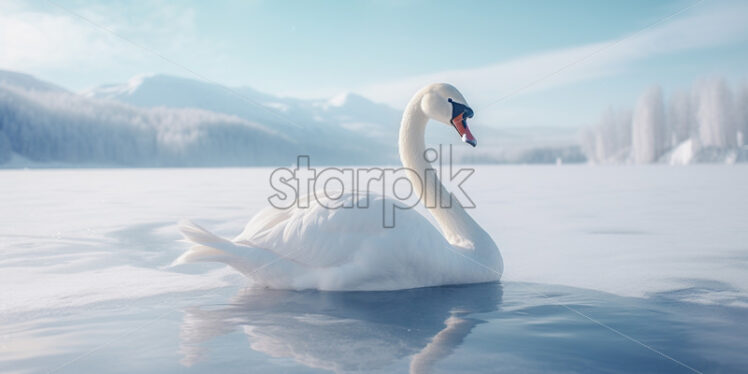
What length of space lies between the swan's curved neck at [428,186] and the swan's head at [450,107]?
0.67ft

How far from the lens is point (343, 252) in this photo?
467 cm

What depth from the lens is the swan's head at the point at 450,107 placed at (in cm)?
581

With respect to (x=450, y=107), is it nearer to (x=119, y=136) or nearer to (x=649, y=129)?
(x=649, y=129)

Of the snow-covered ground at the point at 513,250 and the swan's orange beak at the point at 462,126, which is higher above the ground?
the swan's orange beak at the point at 462,126

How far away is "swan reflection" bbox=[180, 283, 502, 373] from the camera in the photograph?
319 centimetres

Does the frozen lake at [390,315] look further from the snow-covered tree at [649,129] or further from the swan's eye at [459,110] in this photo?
the snow-covered tree at [649,129]

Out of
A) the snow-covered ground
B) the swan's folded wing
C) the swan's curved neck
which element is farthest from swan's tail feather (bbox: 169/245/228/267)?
the swan's curved neck

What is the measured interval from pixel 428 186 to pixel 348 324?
232 cm

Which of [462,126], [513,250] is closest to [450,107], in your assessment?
[462,126]

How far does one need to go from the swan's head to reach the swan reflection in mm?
1848

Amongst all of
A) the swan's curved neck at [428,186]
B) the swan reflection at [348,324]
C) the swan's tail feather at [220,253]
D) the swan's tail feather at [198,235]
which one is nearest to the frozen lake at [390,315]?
the swan reflection at [348,324]

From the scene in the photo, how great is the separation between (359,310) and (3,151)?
4788 inches

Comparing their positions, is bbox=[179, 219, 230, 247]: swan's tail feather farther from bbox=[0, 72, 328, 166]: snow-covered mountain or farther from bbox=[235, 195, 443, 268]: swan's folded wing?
bbox=[0, 72, 328, 166]: snow-covered mountain

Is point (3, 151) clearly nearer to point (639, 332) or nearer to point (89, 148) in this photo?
point (89, 148)
